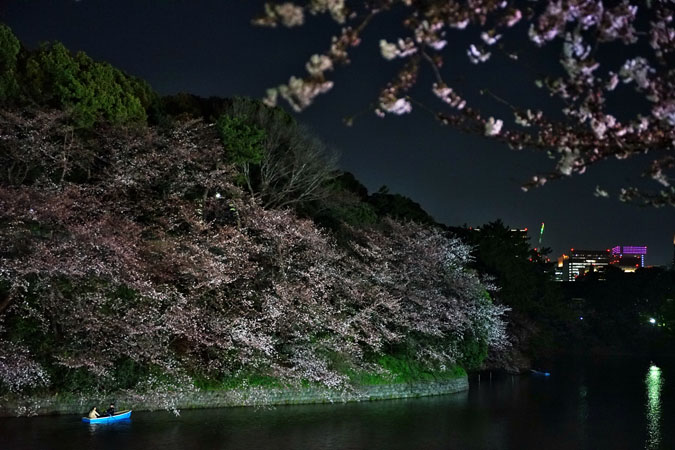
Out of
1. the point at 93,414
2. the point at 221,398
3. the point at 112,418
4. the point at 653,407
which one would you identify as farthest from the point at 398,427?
the point at 653,407

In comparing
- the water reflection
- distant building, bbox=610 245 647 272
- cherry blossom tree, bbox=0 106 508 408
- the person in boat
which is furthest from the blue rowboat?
distant building, bbox=610 245 647 272

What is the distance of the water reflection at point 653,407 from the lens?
19547mm

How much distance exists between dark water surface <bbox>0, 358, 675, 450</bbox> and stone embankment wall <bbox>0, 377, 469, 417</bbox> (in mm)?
521

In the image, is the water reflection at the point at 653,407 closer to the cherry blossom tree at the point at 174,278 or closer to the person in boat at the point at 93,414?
the cherry blossom tree at the point at 174,278

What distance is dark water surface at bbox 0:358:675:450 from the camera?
54.7ft

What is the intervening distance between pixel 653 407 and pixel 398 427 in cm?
1252

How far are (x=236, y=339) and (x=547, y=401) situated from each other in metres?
13.8

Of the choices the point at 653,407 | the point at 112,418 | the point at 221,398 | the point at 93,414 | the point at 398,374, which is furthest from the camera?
the point at 398,374

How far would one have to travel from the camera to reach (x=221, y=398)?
2209 cm

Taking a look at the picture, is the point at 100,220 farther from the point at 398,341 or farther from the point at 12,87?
the point at 398,341

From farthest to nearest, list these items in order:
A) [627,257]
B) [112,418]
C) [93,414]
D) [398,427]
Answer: [627,257], [398,427], [112,418], [93,414]

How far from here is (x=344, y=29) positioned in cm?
561

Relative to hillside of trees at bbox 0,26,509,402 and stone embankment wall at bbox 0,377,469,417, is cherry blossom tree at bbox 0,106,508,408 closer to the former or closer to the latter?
hillside of trees at bbox 0,26,509,402

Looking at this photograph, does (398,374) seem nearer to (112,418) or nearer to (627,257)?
(112,418)
